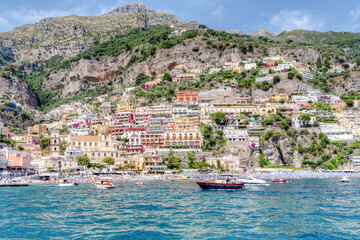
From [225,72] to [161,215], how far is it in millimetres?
109700

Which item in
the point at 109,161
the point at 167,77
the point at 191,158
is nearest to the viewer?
the point at 109,161

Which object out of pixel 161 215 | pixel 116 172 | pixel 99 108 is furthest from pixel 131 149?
pixel 161 215

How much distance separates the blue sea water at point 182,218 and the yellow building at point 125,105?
270 feet

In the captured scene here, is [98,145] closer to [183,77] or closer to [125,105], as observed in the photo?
[125,105]

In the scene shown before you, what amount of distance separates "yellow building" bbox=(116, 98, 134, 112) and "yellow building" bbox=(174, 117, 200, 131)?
21.3m

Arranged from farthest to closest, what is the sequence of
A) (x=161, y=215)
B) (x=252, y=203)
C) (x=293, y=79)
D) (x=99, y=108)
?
(x=99, y=108) → (x=293, y=79) → (x=252, y=203) → (x=161, y=215)

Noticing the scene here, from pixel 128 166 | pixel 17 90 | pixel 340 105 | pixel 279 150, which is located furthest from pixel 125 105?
pixel 340 105

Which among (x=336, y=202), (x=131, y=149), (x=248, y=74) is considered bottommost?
(x=336, y=202)

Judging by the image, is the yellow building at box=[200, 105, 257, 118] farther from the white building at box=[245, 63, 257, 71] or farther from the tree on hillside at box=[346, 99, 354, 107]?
the tree on hillside at box=[346, 99, 354, 107]

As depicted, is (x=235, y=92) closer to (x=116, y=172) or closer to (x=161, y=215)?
(x=116, y=172)

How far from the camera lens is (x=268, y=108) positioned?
108m

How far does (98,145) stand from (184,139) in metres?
23.2

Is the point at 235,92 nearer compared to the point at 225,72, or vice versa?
the point at 235,92

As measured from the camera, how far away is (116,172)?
8225 centimetres
